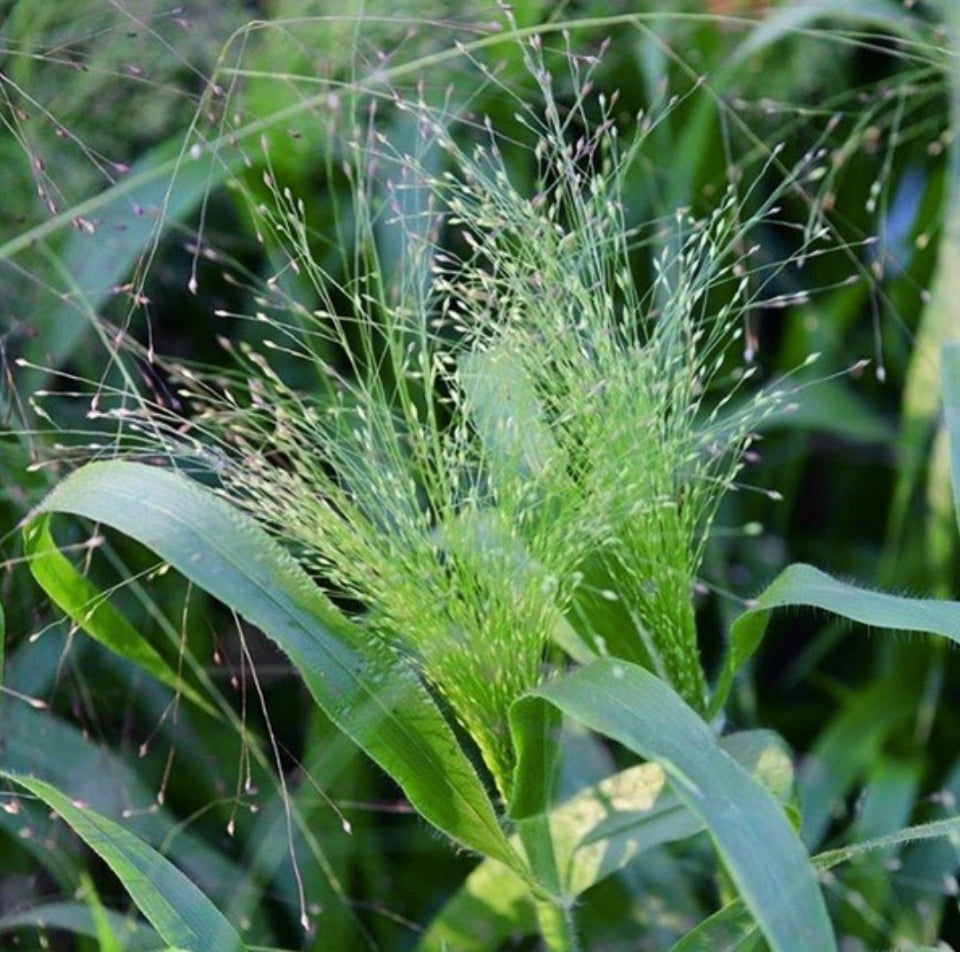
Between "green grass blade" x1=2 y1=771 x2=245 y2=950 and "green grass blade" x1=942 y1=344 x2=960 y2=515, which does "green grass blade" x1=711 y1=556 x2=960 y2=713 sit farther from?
"green grass blade" x1=2 y1=771 x2=245 y2=950

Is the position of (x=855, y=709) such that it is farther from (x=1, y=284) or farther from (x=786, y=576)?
(x=1, y=284)

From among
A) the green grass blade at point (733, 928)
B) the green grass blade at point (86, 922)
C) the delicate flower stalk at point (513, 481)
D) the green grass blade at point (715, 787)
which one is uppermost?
the delicate flower stalk at point (513, 481)

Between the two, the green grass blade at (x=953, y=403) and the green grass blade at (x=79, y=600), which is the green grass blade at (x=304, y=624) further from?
the green grass blade at (x=953, y=403)

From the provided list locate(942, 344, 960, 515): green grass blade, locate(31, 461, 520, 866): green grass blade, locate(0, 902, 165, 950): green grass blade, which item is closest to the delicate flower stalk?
locate(31, 461, 520, 866): green grass blade

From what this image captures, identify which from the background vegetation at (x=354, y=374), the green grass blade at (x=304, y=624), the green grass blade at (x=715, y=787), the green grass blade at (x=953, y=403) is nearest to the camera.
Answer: the green grass blade at (x=715, y=787)

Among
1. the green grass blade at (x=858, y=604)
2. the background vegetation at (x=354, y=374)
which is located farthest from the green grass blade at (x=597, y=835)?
the green grass blade at (x=858, y=604)

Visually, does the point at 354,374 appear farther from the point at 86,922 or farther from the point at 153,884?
the point at 153,884
